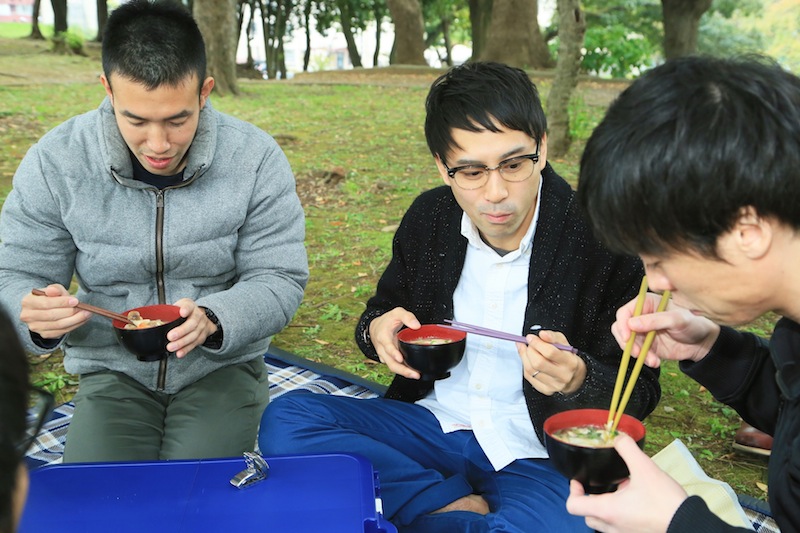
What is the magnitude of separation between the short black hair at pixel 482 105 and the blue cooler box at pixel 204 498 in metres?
1.04

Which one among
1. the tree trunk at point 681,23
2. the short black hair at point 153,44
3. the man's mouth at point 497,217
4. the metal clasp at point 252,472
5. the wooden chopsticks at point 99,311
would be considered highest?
the tree trunk at point 681,23

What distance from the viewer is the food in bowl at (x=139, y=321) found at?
93.7 inches

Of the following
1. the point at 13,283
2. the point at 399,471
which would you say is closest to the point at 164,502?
the point at 399,471

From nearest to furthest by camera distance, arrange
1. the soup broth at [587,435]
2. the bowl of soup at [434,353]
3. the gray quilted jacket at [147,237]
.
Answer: the soup broth at [587,435]
the bowl of soup at [434,353]
the gray quilted jacket at [147,237]

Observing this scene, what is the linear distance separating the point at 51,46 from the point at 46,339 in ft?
58.5

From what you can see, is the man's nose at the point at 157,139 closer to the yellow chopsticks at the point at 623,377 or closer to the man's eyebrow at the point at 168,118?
the man's eyebrow at the point at 168,118

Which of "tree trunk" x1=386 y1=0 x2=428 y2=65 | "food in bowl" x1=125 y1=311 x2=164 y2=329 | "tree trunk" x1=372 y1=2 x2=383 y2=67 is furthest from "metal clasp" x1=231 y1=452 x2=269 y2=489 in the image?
"tree trunk" x1=372 y1=2 x2=383 y2=67

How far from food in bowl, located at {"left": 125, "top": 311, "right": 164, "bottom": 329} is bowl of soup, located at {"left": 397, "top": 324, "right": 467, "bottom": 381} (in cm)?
78

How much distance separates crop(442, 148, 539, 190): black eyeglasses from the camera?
227 cm

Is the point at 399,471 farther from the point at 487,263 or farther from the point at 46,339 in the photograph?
the point at 46,339

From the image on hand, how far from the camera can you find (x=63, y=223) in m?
2.66

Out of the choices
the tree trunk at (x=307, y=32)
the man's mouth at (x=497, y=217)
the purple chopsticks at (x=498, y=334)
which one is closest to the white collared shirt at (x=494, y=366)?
the man's mouth at (x=497, y=217)

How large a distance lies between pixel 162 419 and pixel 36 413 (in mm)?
1560

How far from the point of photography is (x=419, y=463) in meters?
2.52
